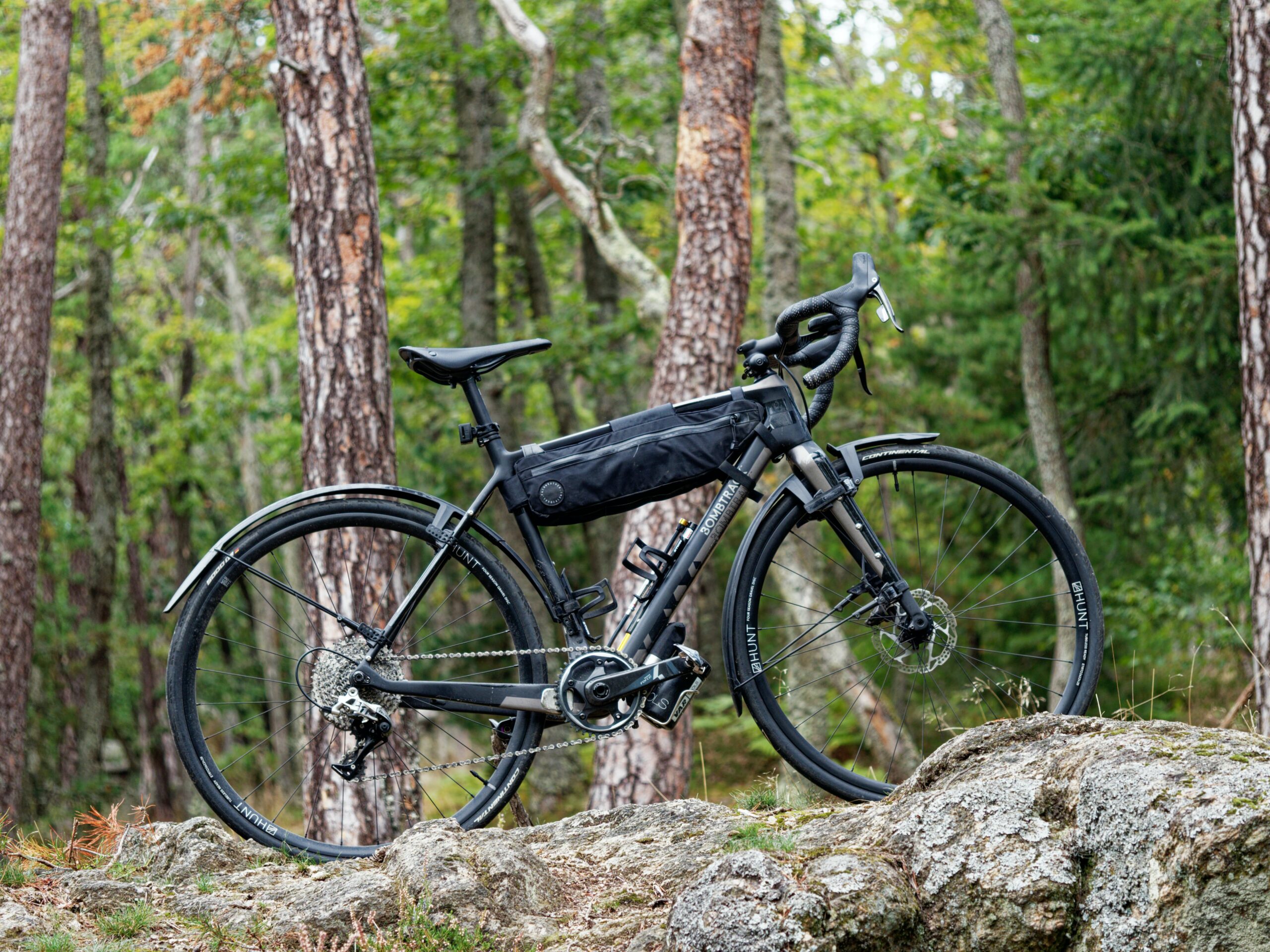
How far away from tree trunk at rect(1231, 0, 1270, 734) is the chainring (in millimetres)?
3198

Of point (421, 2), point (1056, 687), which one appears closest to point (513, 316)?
point (421, 2)

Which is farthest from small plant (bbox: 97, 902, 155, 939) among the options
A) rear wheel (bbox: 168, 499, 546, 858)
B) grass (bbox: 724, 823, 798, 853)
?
grass (bbox: 724, 823, 798, 853)

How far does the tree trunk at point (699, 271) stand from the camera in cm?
604

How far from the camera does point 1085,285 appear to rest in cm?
917

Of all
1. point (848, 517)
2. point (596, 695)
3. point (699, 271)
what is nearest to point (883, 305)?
point (848, 517)

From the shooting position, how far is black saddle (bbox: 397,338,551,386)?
11.1ft

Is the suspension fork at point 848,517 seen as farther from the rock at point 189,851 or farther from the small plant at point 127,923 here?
the small plant at point 127,923

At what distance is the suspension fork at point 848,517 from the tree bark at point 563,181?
4.97 meters

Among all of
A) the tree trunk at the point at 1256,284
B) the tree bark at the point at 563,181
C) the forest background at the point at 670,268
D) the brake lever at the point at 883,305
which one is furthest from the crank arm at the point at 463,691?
the tree bark at the point at 563,181

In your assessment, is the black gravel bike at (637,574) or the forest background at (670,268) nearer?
the black gravel bike at (637,574)

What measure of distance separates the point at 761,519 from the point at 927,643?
0.61 meters

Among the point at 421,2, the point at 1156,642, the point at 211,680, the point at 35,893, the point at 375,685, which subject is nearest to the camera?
the point at 35,893

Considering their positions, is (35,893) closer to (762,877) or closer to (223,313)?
(762,877)

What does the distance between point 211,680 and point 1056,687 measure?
1132 centimetres
